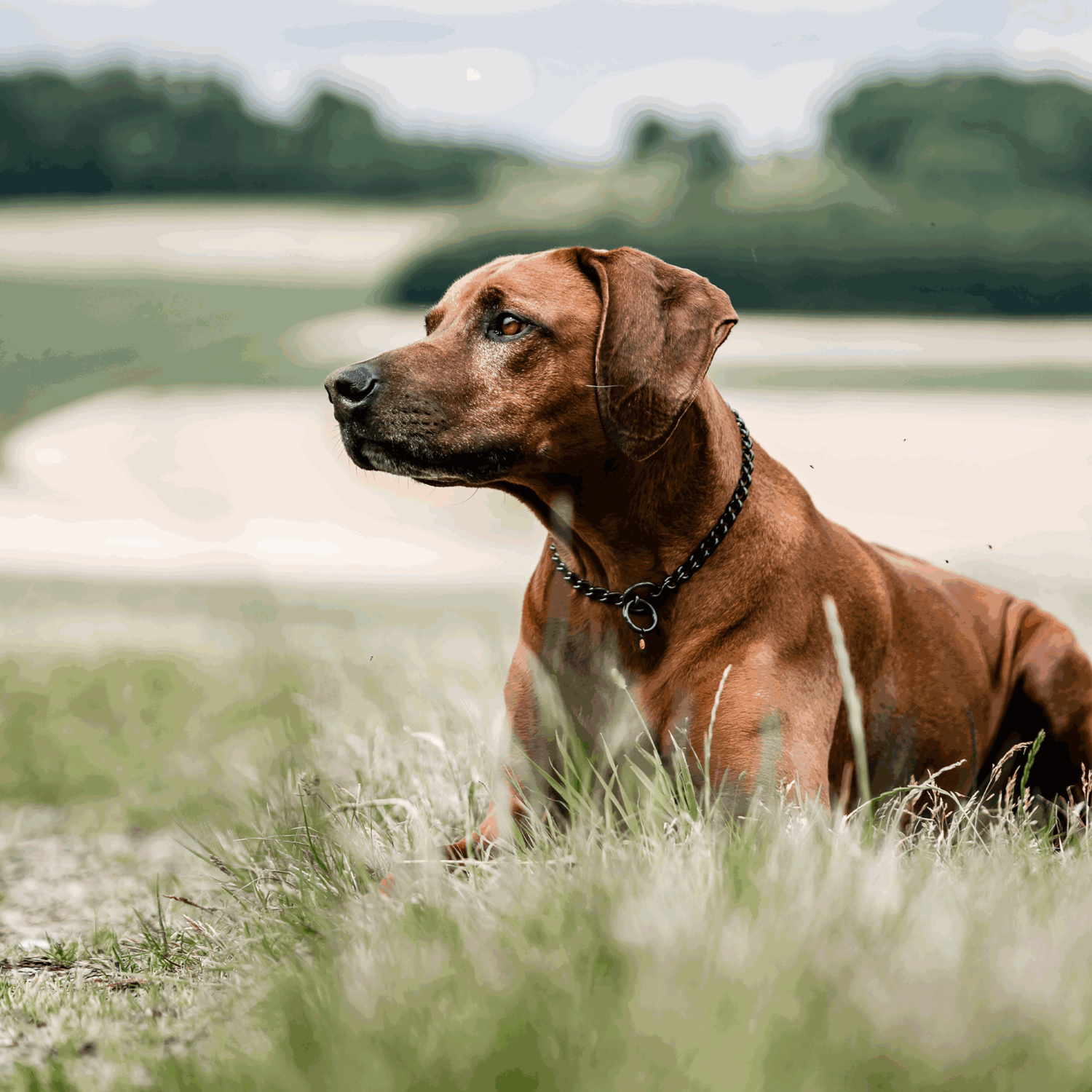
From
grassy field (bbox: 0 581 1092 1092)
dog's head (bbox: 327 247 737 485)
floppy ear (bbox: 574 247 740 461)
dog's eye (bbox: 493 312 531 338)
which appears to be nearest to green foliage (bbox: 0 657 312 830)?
grassy field (bbox: 0 581 1092 1092)

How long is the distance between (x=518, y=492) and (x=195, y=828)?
60.4 inches

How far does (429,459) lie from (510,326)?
444 mm

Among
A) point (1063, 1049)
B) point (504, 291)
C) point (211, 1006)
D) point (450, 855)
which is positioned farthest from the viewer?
point (450, 855)

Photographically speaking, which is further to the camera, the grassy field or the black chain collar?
the black chain collar

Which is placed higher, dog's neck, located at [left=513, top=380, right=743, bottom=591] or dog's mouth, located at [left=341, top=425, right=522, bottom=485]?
dog's mouth, located at [left=341, top=425, right=522, bottom=485]

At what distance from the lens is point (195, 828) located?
349cm

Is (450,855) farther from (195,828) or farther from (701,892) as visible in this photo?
(701,892)

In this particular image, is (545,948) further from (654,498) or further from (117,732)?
(117,732)

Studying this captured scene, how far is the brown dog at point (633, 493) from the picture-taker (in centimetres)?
292

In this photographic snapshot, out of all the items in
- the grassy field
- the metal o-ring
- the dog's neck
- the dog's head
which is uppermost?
the dog's head

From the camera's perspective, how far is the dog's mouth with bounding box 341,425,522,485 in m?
2.94

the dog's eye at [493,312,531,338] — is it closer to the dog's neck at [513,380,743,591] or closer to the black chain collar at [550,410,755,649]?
the dog's neck at [513,380,743,591]

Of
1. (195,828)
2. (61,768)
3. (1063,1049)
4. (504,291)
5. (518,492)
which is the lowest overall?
(61,768)

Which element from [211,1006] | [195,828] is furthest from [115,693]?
[211,1006]
